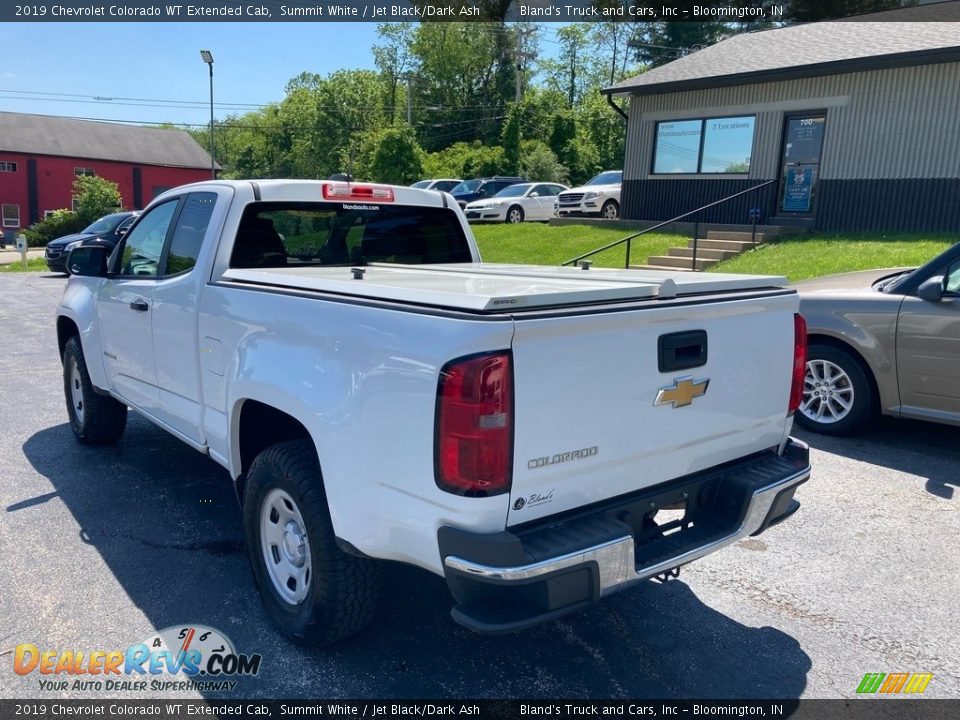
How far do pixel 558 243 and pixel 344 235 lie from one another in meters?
13.8

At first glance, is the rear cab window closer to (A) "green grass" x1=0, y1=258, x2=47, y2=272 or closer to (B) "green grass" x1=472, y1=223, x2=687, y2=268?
(B) "green grass" x1=472, y1=223, x2=687, y2=268

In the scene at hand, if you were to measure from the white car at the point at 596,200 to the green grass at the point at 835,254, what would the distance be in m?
7.09

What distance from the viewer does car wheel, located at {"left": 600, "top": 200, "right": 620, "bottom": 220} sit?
21812 millimetres

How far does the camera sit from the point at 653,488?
301cm

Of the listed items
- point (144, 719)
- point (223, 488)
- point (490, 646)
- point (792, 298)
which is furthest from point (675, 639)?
point (223, 488)

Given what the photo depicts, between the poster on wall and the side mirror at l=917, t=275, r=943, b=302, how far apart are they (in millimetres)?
11586

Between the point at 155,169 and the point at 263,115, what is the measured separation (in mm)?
42559

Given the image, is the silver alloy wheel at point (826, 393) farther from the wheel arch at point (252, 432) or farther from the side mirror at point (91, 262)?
the side mirror at point (91, 262)

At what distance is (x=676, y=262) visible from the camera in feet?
49.6

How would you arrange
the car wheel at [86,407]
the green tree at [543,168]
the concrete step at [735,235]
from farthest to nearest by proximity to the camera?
the green tree at [543,168] < the concrete step at [735,235] < the car wheel at [86,407]

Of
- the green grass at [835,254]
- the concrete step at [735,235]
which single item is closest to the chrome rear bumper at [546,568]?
the green grass at [835,254]

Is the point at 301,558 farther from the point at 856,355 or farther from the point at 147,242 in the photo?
the point at 856,355

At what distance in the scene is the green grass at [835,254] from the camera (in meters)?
11.6

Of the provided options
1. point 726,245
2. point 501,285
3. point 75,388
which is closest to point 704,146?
point 726,245
